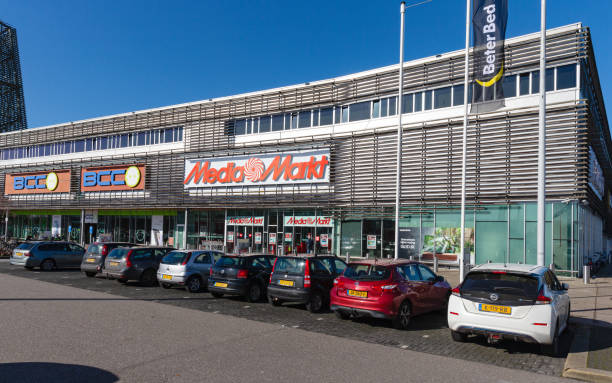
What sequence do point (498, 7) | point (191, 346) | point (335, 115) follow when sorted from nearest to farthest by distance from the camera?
point (191, 346) < point (498, 7) < point (335, 115)

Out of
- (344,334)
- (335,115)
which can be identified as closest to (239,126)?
(335,115)

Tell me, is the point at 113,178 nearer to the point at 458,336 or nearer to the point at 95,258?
the point at 95,258

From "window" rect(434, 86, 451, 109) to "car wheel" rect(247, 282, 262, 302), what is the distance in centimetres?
1566

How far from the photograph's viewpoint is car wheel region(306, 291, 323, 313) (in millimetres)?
11266

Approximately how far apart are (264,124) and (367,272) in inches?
905

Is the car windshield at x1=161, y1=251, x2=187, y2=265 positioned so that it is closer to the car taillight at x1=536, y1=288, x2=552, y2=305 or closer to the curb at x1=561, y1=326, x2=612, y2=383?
the car taillight at x1=536, y1=288, x2=552, y2=305

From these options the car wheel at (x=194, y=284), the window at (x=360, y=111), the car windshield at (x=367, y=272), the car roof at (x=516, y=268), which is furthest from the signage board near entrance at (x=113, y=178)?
the car roof at (x=516, y=268)

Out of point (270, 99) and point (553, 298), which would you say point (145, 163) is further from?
point (553, 298)

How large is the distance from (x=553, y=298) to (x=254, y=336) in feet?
17.0

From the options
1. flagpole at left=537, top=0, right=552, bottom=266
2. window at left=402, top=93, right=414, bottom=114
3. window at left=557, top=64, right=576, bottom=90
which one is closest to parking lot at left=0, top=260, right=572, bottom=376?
flagpole at left=537, top=0, right=552, bottom=266

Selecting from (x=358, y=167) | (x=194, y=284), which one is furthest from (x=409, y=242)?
(x=194, y=284)

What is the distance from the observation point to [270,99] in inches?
1220

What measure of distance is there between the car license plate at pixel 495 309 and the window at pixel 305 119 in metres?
22.7

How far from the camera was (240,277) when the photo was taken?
41.1 ft
